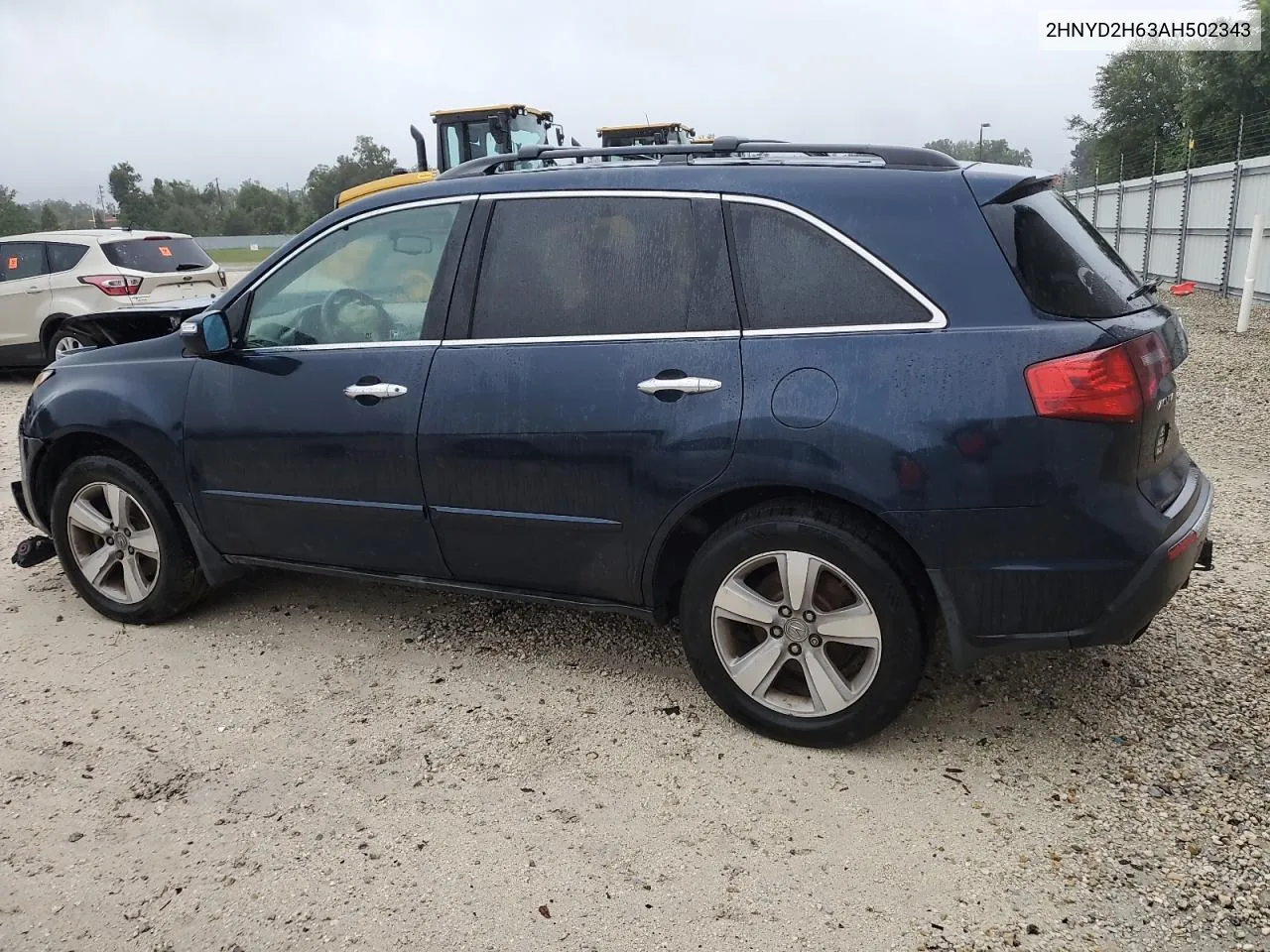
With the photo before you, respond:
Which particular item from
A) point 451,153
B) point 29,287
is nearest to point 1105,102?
point 451,153

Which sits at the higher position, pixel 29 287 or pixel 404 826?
pixel 29 287

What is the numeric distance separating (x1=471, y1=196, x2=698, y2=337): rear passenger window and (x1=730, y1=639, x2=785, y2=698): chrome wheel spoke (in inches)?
41.3

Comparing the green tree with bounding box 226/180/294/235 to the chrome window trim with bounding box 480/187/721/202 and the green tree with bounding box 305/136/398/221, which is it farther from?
the chrome window trim with bounding box 480/187/721/202

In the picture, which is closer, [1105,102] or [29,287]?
[29,287]

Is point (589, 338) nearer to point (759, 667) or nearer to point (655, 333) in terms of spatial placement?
point (655, 333)

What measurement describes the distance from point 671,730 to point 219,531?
2037mm

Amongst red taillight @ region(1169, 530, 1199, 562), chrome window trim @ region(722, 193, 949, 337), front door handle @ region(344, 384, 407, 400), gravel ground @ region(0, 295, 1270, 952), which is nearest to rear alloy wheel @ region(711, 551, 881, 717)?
gravel ground @ region(0, 295, 1270, 952)

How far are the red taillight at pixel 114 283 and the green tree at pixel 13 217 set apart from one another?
1695 inches

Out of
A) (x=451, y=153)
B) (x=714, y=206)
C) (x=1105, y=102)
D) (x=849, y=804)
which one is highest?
(x=1105, y=102)

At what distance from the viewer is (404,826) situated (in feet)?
9.43

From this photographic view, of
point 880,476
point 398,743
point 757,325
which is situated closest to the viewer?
point 880,476

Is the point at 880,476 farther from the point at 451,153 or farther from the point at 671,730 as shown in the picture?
the point at 451,153

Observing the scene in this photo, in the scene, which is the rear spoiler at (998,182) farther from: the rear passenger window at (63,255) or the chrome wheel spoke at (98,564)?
the rear passenger window at (63,255)

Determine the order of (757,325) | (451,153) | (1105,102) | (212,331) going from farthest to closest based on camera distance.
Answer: (1105,102) < (451,153) < (212,331) < (757,325)
